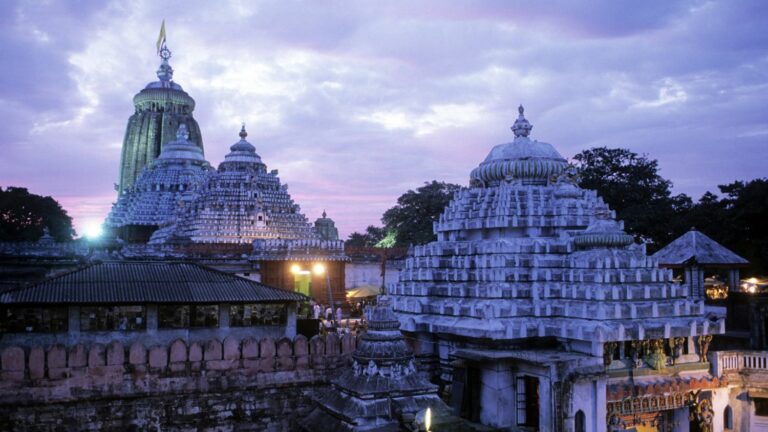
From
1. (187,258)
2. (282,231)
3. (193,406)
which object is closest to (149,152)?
(282,231)

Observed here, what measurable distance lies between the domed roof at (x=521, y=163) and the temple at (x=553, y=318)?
0.15ft

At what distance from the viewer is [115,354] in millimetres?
17672

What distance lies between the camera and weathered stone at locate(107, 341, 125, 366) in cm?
1761

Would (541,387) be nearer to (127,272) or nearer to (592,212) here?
(592,212)

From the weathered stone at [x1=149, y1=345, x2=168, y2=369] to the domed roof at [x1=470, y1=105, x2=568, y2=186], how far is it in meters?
11.6

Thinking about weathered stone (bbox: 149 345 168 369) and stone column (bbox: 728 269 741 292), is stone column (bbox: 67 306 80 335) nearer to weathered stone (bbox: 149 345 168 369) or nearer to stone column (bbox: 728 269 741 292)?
weathered stone (bbox: 149 345 168 369)

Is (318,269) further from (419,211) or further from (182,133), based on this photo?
(182,133)

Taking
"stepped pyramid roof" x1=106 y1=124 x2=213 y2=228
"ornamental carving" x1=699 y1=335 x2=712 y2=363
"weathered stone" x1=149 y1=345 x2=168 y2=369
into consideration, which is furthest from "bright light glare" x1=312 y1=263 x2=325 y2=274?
"ornamental carving" x1=699 y1=335 x2=712 y2=363

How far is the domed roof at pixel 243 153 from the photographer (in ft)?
160

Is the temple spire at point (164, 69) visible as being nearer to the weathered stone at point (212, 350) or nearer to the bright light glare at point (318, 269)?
the bright light glare at point (318, 269)

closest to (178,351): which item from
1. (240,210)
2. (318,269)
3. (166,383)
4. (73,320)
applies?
(166,383)

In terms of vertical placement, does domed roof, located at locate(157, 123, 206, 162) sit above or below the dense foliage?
above

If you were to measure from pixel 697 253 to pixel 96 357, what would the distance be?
22.4 m

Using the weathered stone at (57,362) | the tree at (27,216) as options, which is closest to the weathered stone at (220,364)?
the weathered stone at (57,362)
